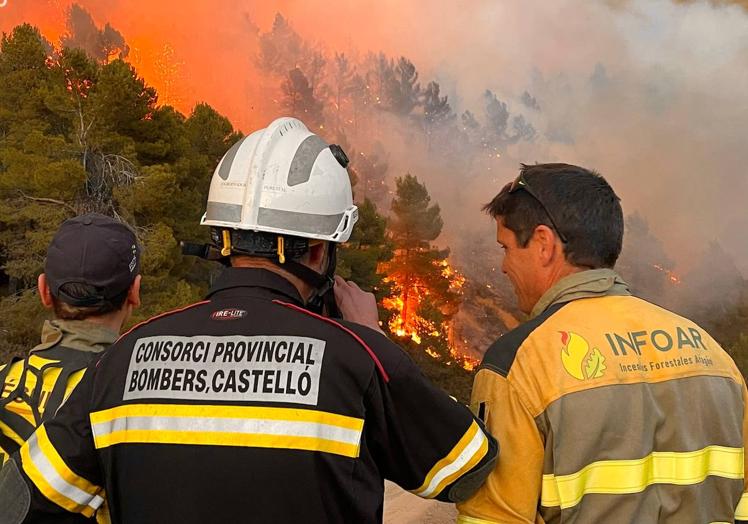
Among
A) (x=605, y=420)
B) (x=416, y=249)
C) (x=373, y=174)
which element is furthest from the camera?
(x=373, y=174)

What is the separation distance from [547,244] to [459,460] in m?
0.79

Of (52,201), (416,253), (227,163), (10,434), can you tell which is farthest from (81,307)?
(416,253)

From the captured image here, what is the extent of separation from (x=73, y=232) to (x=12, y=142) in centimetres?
1780

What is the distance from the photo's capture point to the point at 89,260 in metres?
2.28

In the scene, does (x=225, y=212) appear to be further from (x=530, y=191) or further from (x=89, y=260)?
(x=530, y=191)

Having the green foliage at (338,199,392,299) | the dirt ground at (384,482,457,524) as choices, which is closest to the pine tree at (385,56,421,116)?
the green foliage at (338,199,392,299)

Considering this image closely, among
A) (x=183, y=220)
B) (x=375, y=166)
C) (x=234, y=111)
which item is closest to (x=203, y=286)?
(x=183, y=220)

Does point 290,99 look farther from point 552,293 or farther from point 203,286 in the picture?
point 552,293

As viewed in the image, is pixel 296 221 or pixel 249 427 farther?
pixel 296 221

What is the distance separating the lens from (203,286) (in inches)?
796

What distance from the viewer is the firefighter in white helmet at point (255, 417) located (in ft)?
5.07

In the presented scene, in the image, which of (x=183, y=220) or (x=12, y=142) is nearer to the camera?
(x=12, y=142)

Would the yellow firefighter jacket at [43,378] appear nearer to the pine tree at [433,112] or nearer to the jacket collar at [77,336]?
the jacket collar at [77,336]

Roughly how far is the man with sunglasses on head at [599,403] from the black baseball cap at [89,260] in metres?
1.35
